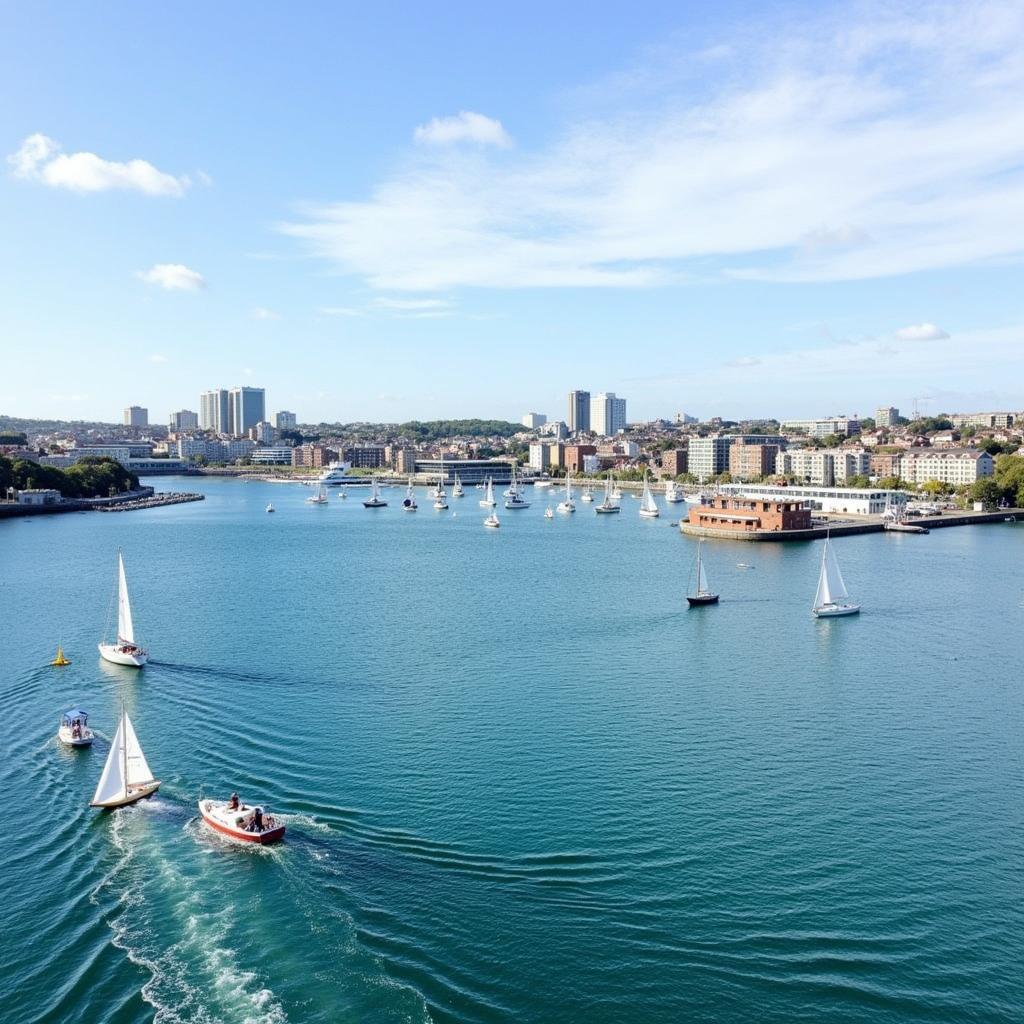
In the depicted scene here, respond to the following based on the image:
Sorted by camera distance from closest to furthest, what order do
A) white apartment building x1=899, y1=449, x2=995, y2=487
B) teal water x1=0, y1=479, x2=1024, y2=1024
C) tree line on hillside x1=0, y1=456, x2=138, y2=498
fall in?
1. teal water x1=0, y1=479, x2=1024, y2=1024
2. tree line on hillside x1=0, y1=456, x2=138, y2=498
3. white apartment building x1=899, y1=449, x2=995, y2=487

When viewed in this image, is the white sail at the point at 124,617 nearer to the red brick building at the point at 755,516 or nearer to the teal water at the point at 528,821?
the teal water at the point at 528,821

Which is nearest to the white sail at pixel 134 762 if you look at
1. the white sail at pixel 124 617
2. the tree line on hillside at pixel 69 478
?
the white sail at pixel 124 617

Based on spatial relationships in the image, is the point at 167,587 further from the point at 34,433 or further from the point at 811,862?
the point at 34,433

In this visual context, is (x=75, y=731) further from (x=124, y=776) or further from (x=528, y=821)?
(x=528, y=821)

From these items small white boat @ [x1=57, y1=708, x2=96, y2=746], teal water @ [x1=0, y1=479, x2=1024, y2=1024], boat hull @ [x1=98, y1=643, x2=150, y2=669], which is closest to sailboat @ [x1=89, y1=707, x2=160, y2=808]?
teal water @ [x1=0, y1=479, x2=1024, y2=1024]

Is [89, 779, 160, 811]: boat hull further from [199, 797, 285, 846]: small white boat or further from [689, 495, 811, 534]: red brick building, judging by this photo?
[689, 495, 811, 534]: red brick building

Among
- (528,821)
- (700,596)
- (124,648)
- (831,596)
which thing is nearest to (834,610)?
(831,596)
